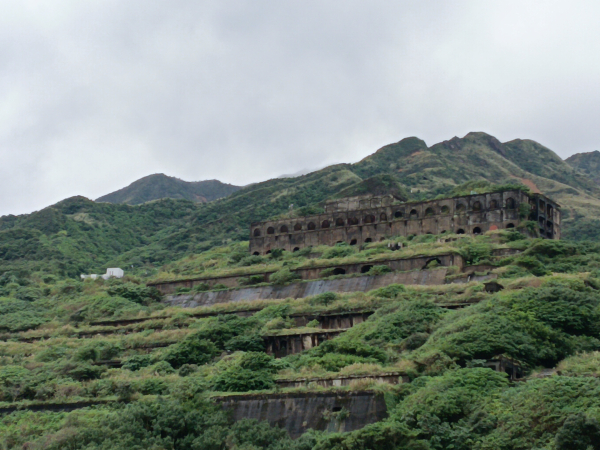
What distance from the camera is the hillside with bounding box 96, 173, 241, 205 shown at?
179875 millimetres

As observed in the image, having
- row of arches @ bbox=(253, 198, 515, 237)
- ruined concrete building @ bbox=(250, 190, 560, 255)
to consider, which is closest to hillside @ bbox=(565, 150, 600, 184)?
ruined concrete building @ bbox=(250, 190, 560, 255)

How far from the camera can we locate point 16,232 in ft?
312

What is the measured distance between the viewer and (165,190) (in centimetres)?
18412

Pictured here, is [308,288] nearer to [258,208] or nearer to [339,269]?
[339,269]

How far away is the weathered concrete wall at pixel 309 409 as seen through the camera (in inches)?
1104

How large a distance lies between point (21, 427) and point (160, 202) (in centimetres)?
9538

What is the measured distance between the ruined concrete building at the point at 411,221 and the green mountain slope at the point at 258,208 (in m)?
8.56

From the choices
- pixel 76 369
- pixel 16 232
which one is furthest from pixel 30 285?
pixel 76 369

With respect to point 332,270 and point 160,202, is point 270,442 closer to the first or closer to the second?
point 332,270

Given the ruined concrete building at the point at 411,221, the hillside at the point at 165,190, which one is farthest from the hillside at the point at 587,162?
the ruined concrete building at the point at 411,221

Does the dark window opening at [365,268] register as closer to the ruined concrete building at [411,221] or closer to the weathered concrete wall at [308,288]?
the weathered concrete wall at [308,288]

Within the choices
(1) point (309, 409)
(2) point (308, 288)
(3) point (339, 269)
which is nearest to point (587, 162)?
(3) point (339, 269)

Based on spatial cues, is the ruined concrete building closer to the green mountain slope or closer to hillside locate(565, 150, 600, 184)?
the green mountain slope

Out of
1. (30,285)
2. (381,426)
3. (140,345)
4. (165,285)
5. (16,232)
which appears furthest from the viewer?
(16,232)
